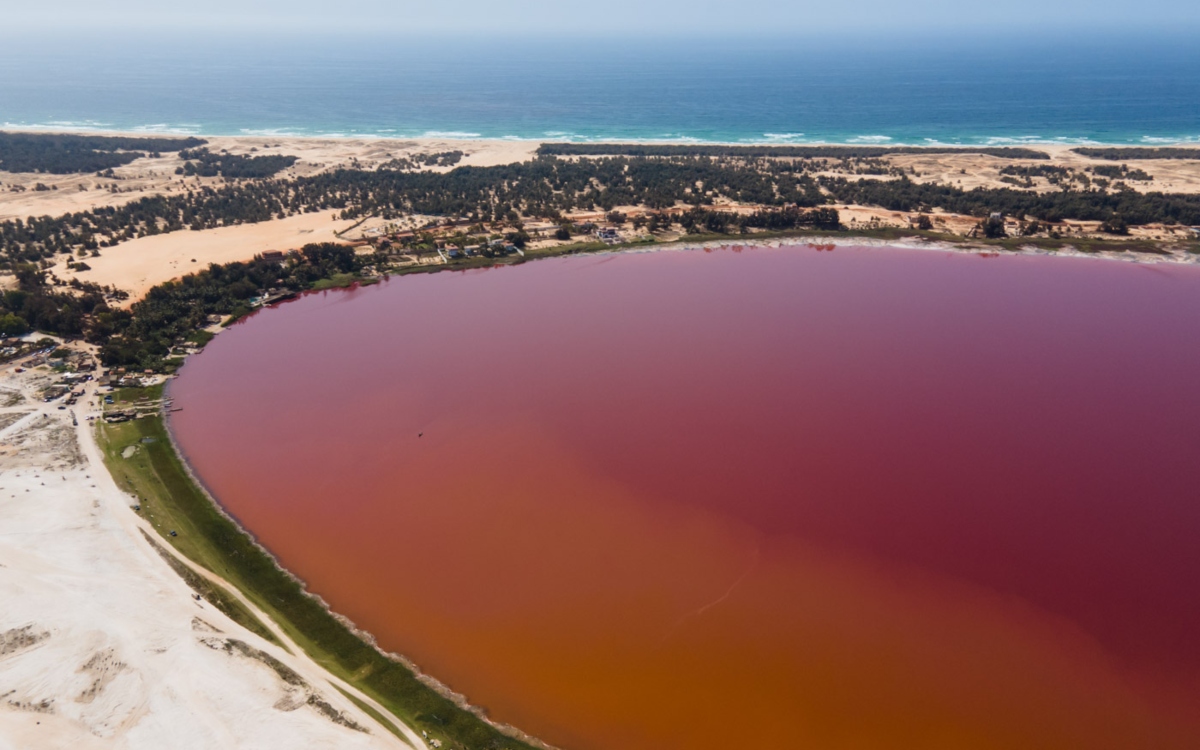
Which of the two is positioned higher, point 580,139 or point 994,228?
point 580,139

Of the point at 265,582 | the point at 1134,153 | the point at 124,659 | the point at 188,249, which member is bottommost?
the point at 124,659

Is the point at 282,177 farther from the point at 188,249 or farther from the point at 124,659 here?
the point at 124,659

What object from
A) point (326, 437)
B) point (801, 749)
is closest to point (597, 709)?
point (801, 749)

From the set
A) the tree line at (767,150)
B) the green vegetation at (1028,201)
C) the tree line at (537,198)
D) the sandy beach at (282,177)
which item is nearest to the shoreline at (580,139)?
the tree line at (767,150)

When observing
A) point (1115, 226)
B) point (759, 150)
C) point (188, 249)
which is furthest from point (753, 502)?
point (759, 150)

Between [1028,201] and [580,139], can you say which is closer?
[1028,201]

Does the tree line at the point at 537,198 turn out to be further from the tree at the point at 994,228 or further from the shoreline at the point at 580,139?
the shoreline at the point at 580,139

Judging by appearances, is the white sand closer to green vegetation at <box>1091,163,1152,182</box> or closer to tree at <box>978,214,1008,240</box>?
tree at <box>978,214,1008,240</box>

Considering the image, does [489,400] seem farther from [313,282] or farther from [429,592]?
[313,282]
